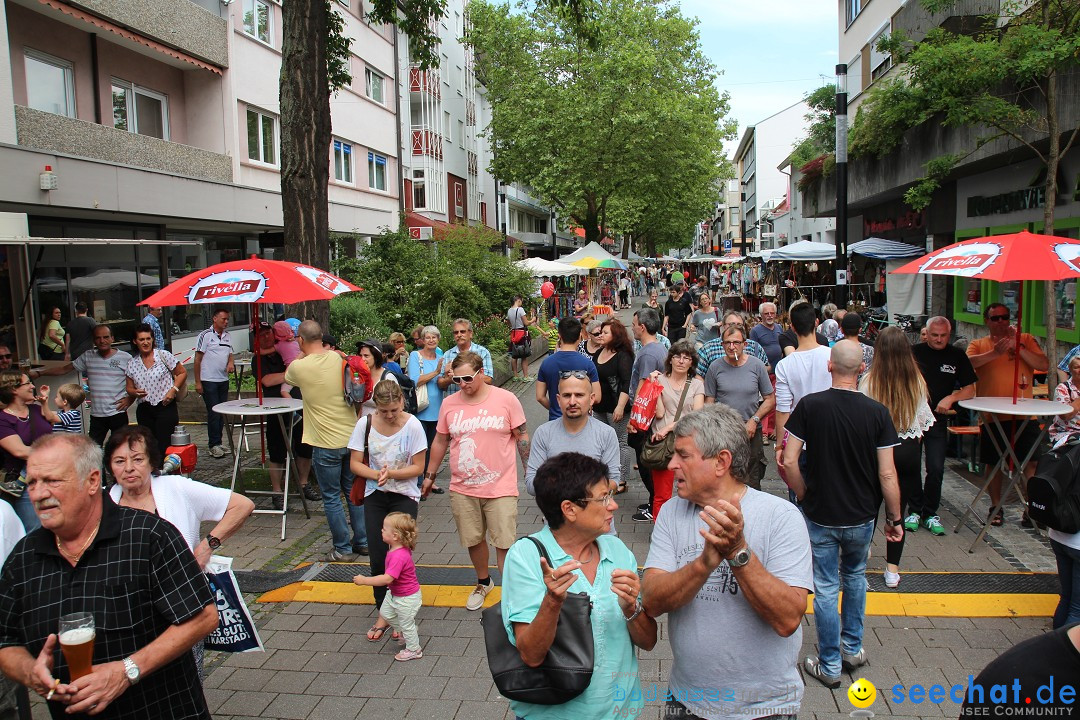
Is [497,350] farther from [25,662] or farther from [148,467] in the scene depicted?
[25,662]

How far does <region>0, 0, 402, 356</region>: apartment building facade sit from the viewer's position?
12.9 meters

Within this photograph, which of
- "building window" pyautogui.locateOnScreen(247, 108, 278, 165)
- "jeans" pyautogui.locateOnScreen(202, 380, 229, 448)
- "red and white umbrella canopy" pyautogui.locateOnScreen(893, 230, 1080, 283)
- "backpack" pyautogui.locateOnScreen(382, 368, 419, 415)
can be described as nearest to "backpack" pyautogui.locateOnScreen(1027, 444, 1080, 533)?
"red and white umbrella canopy" pyautogui.locateOnScreen(893, 230, 1080, 283)

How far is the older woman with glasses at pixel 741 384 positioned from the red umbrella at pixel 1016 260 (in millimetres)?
1728

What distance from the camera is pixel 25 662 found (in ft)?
8.71

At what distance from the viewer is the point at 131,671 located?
8.56 ft

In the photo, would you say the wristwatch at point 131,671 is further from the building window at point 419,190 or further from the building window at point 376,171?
the building window at point 419,190

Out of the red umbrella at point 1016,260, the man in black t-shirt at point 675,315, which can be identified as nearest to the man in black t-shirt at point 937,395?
the red umbrella at point 1016,260

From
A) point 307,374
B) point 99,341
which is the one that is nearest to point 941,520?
point 307,374

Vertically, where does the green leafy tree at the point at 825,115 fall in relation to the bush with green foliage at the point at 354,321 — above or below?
above

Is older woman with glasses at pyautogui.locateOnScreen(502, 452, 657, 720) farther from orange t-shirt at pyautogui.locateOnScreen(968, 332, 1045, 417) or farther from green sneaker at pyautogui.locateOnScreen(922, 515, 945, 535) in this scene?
orange t-shirt at pyautogui.locateOnScreen(968, 332, 1045, 417)

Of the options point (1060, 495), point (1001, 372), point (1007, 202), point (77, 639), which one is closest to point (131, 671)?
point (77, 639)

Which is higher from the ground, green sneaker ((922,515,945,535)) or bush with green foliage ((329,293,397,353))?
bush with green foliage ((329,293,397,353))

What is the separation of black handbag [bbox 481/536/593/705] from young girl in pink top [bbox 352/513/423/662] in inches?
97.1

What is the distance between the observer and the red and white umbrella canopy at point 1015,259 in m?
6.20
